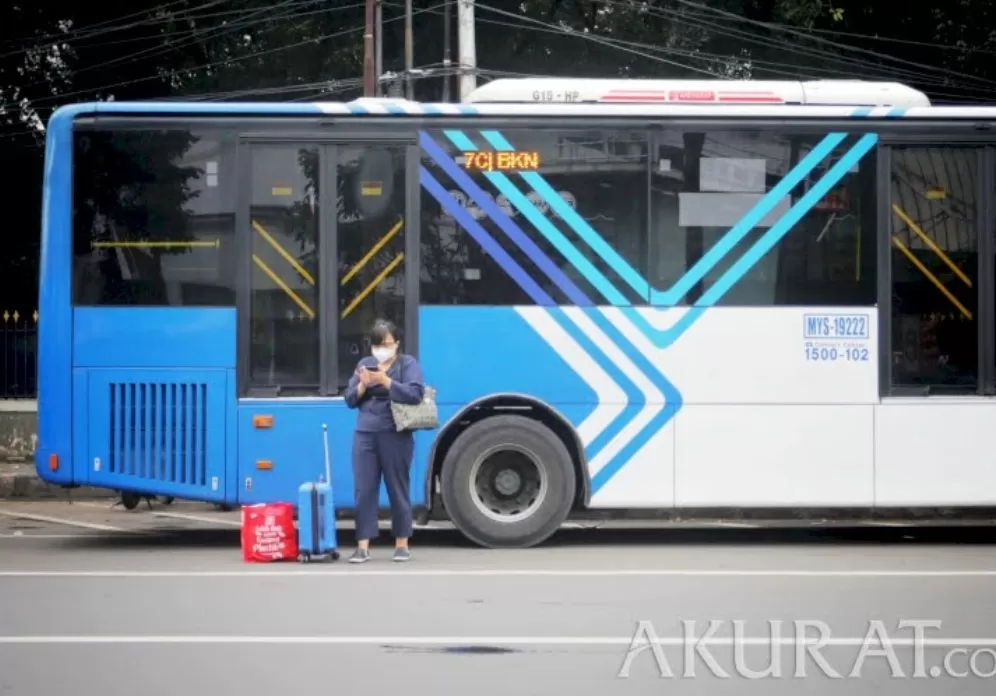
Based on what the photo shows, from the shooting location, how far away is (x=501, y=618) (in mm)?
9523

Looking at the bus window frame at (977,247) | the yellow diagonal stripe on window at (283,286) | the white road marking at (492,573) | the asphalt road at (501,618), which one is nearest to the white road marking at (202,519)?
the asphalt road at (501,618)

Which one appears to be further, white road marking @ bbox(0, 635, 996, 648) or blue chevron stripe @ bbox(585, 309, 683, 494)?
blue chevron stripe @ bbox(585, 309, 683, 494)

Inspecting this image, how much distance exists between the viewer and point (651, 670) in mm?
7941

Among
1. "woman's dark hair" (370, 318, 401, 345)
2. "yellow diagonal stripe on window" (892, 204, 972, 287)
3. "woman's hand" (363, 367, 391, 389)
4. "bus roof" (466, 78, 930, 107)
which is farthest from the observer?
"bus roof" (466, 78, 930, 107)

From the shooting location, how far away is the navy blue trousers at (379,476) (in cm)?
1239

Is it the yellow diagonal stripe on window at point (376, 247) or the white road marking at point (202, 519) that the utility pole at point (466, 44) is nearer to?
the white road marking at point (202, 519)

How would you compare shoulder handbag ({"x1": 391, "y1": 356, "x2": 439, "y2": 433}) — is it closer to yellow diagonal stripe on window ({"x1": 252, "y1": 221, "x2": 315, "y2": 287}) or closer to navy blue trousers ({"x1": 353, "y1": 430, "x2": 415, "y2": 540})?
navy blue trousers ({"x1": 353, "y1": 430, "x2": 415, "y2": 540})

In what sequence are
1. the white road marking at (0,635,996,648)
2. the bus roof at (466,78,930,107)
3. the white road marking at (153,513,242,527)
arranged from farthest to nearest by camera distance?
the white road marking at (153,513,242,527) < the bus roof at (466,78,930,107) < the white road marking at (0,635,996,648)

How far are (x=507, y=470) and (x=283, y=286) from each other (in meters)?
2.28

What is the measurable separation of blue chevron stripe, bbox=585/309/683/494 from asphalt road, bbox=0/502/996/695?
2.09 feet

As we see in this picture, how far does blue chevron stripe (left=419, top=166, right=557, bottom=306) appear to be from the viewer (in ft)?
43.9

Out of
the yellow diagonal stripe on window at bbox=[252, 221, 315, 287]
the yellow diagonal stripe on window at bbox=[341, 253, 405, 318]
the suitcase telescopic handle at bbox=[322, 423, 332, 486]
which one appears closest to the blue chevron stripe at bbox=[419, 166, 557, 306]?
the yellow diagonal stripe on window at bbox=[341, 253, 405, 318]

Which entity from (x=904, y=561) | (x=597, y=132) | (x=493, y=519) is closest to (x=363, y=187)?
(x=597, y=132)

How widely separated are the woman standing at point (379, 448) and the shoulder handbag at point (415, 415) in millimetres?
74
